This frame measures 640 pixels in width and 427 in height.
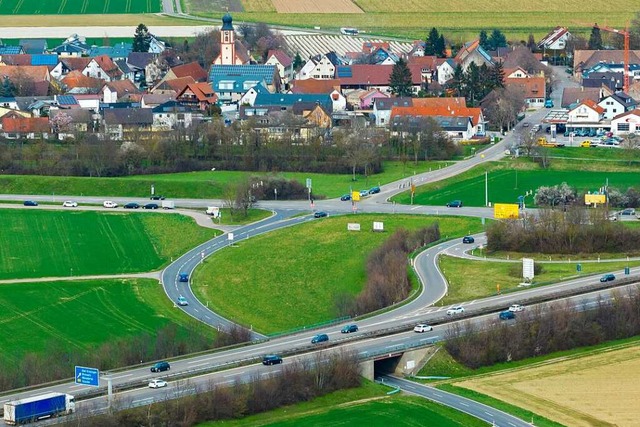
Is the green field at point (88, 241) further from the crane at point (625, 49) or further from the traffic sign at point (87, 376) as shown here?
the crane at point (625, 49)

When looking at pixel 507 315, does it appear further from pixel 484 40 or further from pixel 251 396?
pixel 484 40

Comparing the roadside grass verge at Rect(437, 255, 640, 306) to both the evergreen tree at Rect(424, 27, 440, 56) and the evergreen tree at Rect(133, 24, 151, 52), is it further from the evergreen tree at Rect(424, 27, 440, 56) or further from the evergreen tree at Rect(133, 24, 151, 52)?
the evergreen tree at Rect(133, 24, 151, 52)

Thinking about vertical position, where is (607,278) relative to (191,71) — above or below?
below

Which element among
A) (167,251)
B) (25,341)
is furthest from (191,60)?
(25,341)

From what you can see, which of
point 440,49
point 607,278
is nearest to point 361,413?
point 607,278

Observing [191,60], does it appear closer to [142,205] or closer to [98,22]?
[98,22]
